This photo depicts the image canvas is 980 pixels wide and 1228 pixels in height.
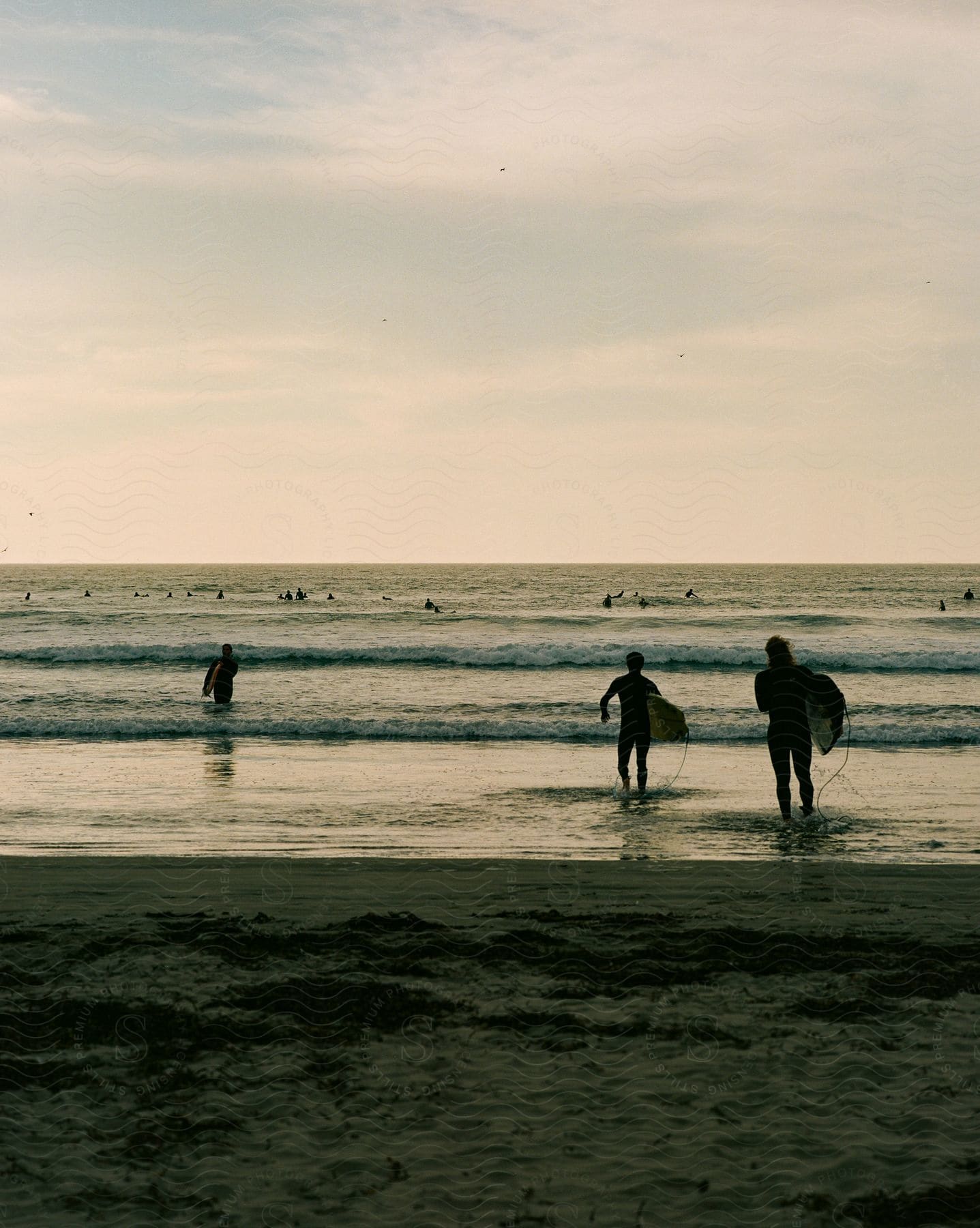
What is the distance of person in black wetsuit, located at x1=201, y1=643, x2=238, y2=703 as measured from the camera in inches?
859

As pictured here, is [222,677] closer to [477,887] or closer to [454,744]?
[454,744]

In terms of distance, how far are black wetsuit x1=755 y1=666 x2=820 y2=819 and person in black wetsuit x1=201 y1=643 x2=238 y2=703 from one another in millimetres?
13211

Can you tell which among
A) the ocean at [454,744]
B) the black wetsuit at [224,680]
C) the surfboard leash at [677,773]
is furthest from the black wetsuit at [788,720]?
the black wetsuit at [224,680]

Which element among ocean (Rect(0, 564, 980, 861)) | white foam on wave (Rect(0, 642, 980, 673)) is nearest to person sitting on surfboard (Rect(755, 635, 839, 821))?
ocean (Rect(0, 564, 980, 861))

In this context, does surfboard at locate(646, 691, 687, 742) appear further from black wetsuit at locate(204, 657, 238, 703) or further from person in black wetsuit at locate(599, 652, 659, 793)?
black wetsuit at locate(204, 657, 238, 703)

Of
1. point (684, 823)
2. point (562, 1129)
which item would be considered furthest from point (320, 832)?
point (562, 1129)

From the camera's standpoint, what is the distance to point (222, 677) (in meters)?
22.3

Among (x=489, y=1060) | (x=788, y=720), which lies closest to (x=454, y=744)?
(x=788, y=720)

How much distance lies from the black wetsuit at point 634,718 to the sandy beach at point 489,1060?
5.09m

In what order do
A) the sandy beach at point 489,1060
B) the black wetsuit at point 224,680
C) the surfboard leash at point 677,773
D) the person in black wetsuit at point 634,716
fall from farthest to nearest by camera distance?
the black wetsuit at point 224,680 < the surfboard leash at point 677,773 < the person in black wetsuit at point 634,716 < the sandy beach at point 489,1060

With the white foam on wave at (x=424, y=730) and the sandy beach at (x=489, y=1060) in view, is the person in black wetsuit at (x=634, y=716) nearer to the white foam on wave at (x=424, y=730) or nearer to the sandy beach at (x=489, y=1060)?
the sandy beach at (x=489, y=1060)

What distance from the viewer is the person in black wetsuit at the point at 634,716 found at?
13.2 meters

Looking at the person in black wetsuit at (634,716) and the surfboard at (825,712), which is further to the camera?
the person in black wetsuit at (634,716)

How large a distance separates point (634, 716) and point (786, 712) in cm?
232
